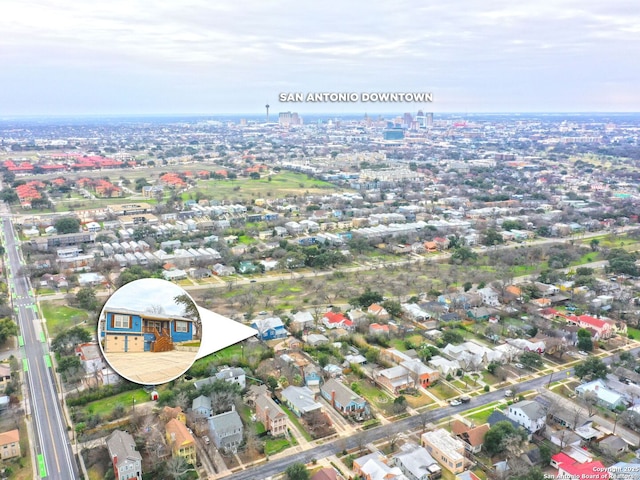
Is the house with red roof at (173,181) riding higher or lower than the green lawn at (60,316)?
higher

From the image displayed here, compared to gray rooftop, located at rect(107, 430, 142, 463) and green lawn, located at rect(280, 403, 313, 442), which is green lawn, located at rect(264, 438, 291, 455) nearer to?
green lawn, located at rect(280, 403, 313, 442)

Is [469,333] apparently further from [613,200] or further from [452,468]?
[613,200]

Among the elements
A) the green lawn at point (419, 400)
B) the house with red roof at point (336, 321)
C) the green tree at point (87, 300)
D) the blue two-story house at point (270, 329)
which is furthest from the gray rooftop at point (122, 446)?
the green tree at point (87, 300)

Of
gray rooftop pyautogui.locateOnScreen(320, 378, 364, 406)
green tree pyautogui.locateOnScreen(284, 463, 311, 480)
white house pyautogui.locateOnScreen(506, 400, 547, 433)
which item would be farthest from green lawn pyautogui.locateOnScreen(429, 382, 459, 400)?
green tree pyautogui.locateOnScreen(284, 463, 311, 480)

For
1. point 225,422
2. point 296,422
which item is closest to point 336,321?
point 296,422

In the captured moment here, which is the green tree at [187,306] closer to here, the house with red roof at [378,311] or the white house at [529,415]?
the white house at [529,415]

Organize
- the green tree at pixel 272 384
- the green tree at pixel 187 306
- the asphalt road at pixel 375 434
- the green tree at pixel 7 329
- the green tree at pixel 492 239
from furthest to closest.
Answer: the green tree at pixel 492 239, the green tree at pixel 7 329, the green tree at pixel 272 384, the asphalt road at pixel 375 434, the green tree at pixel 187 306
